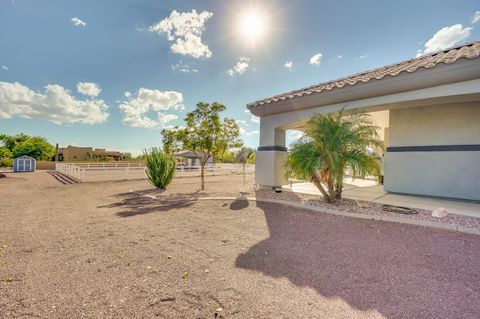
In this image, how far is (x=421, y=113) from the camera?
7.04 metres

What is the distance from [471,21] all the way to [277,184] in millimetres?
8553

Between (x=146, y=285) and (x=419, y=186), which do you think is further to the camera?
(x=419, y=186)

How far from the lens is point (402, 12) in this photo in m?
7.38

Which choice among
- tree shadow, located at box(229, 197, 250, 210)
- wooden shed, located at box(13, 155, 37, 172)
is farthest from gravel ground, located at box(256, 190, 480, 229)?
wooden shed, located at box(13, 155, 37, 172)

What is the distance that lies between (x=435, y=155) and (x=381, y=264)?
6155mm

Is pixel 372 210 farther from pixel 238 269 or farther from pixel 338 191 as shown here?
pixel 238 269

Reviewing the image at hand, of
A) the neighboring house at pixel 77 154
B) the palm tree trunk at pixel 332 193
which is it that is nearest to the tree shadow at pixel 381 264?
the palm tree trunk at pixel 332 193

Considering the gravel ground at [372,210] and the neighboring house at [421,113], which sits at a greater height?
the neighboring house at [421,113]

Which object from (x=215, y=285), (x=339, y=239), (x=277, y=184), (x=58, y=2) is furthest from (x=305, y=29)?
(x=215, y=285)

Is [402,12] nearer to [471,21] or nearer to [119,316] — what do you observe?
[471,21]

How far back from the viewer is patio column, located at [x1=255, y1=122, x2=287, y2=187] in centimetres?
837

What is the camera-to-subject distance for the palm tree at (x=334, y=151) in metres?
5.45

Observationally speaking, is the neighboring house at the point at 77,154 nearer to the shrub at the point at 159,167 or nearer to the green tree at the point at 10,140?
the green tree at the point at 10,140

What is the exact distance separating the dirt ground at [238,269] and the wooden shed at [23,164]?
28568mm
